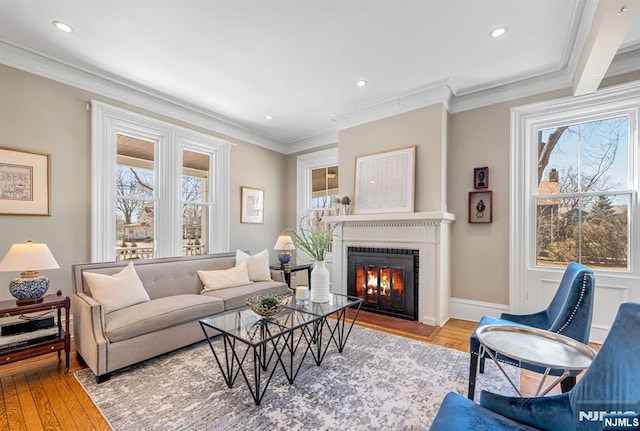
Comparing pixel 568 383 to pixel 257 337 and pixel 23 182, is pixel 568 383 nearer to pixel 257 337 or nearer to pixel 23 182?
pixel 257 337

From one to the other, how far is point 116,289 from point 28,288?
569mm

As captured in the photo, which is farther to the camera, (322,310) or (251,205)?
(251,205)

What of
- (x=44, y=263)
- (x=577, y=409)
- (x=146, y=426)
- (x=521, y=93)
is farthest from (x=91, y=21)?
(x=521, y=93)

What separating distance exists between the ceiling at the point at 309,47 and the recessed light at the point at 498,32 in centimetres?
5

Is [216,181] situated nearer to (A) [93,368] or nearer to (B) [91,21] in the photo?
(B) [91,21]

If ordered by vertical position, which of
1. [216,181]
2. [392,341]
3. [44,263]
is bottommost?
[392,341]

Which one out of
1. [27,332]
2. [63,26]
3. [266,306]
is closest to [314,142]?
[63,26]

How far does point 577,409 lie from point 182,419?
1954 millimetres

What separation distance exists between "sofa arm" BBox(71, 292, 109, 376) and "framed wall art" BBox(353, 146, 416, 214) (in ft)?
9.98

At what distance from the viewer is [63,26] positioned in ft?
7.99

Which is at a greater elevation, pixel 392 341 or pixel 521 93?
pixel 521 93

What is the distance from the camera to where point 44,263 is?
2.26 metres

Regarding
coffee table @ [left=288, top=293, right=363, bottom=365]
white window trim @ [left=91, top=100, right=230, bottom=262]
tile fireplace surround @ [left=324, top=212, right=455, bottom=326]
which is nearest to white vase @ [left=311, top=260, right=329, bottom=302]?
coffee table @ [left=288, top=293, right=363, bottom=365]

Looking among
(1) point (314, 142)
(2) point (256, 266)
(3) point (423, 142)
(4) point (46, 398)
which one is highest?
→ (1) point (314, 142)
